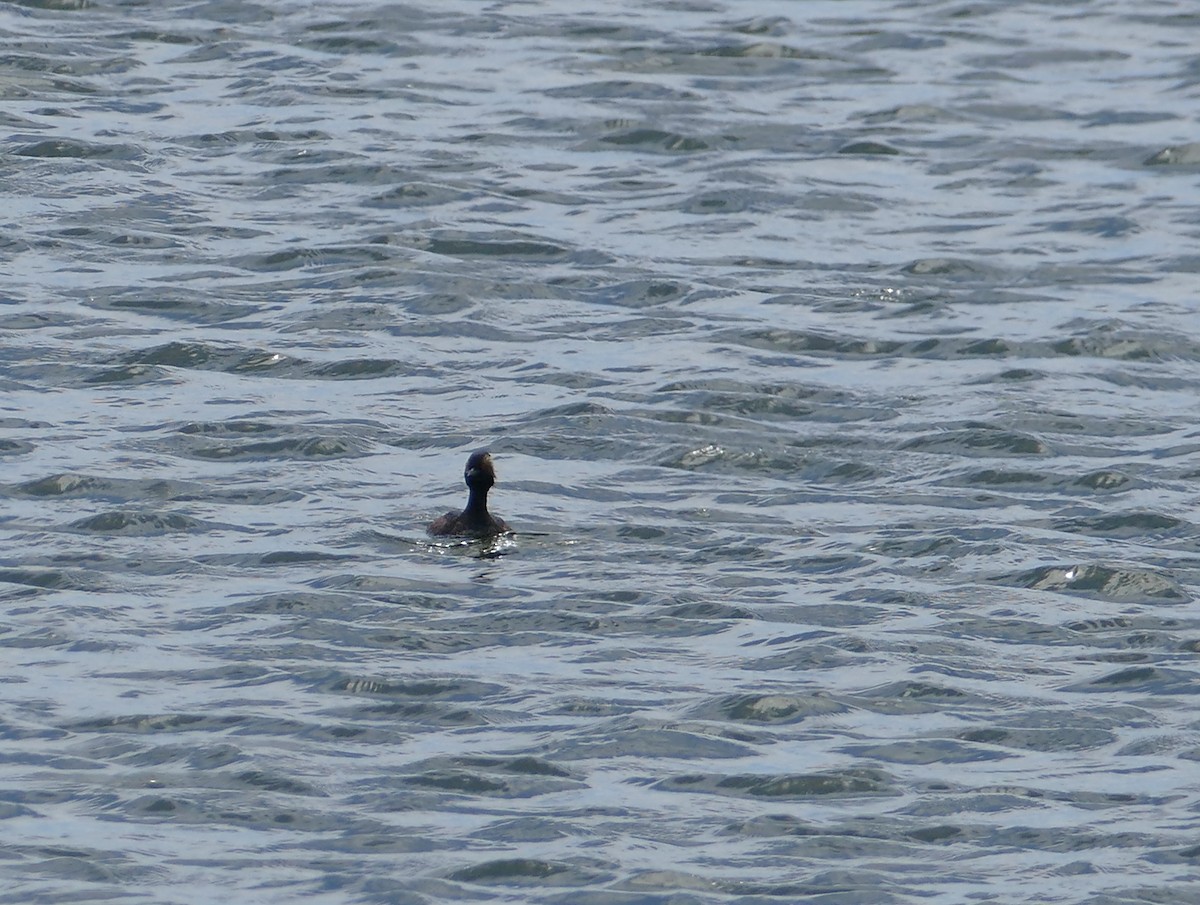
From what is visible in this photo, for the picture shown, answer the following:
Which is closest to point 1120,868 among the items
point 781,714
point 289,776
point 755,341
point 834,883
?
point 834,883

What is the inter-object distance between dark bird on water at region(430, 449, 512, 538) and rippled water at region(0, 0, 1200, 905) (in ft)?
0.54

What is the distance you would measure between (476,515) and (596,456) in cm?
200

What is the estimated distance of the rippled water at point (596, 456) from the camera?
11086mm

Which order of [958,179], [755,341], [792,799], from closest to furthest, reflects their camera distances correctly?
1. [792,799]
2. [755,341]
3. [958,179]

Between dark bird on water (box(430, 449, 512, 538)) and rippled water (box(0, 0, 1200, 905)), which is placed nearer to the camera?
rippled water (box(0, 0, 1200, 905))

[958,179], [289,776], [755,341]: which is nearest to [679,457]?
[755,341]

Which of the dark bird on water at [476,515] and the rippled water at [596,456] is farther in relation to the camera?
the dark bird on water at [476,515]

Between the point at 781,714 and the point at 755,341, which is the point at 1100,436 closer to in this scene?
the point at 755,341

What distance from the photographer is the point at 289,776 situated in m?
11.3

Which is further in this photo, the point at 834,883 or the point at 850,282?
the point at 850,282

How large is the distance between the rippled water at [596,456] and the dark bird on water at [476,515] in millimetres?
164

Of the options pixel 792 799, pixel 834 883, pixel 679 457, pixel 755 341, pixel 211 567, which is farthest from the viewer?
pixel 755 341

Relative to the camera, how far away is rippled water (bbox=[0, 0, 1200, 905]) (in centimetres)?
1109

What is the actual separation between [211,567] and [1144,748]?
534cm
